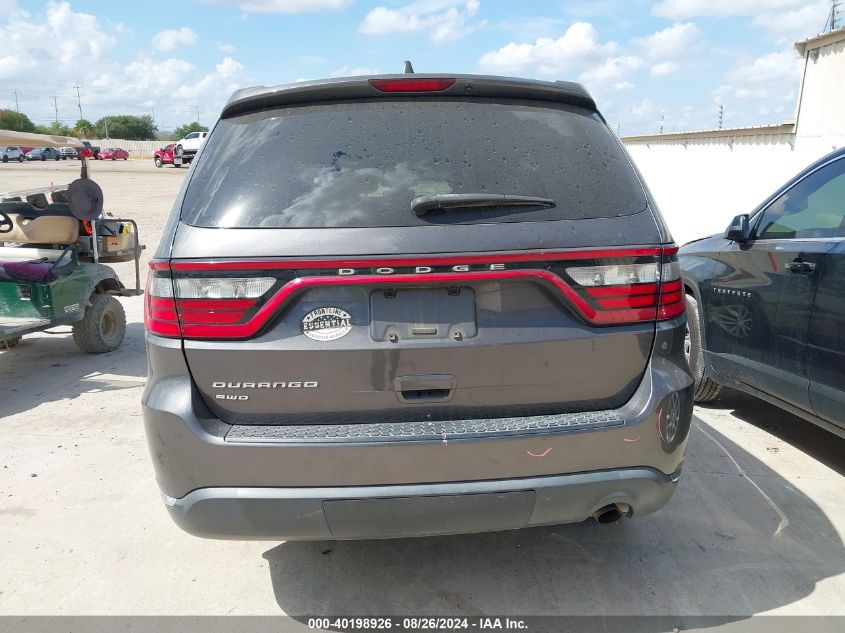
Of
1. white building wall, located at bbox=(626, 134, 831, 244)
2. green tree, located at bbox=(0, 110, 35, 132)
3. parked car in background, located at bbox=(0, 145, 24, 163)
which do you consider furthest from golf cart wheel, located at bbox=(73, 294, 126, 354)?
parked car in background, located at bbox=(0, 145, 24, 163)

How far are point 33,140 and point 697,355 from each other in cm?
568

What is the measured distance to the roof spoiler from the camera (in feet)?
7.97

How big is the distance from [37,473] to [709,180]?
11.8 metres

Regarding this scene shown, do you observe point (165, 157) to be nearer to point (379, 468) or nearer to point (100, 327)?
point (100, 327)

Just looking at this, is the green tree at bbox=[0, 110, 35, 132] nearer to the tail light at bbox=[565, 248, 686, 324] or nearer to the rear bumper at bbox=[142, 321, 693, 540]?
the rear bumper at bbox=[142, 321, 693, 540]

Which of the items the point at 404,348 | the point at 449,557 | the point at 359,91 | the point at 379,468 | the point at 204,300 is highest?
the point at 359,91

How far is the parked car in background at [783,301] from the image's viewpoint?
3453 millimetres

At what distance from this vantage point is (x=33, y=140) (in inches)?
228

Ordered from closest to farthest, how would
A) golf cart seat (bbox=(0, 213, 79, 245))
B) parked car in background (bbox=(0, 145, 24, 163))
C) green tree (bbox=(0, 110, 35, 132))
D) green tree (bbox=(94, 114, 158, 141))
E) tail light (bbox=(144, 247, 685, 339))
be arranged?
tail light (bbox=(144, 247, 685, 339)) < golf cart seat (bbox=(0, 213, 79, 245)) < green tree (bbox=(0, 110, 35, 132)) < parked car in background (bbox=(0, 145, 24, 163)) < green tree (bbox=(94, 114, 158, 141))

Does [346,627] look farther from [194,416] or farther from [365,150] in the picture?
[365,150]

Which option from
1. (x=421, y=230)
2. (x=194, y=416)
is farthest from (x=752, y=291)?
(x=194, y=416)

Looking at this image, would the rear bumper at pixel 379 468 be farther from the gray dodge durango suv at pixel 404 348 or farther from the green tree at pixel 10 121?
the green tree at pixel 10 121

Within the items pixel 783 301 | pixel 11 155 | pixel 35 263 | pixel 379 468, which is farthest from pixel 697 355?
pixel 11 155

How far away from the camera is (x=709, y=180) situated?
12.3 m
